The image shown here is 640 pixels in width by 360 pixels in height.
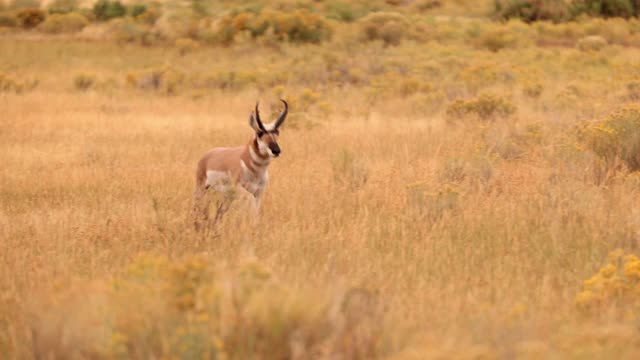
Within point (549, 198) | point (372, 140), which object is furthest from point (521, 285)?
point (372, 140)

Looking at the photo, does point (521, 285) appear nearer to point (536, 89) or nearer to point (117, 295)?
point (117, 295)

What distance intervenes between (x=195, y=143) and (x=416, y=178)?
5.05 m

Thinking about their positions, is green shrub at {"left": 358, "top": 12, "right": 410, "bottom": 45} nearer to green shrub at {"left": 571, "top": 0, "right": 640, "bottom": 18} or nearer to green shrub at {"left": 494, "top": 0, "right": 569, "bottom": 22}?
green shrub at {"left": 494, "top": 0, "right": 569, "bottom": 22}

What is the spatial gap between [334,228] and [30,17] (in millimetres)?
40984

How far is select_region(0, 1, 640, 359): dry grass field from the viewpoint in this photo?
13.9 ft

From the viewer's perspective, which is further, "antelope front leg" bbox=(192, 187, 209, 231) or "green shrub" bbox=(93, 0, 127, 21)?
"green shrub" bbox=(93, 0, 127, 21)

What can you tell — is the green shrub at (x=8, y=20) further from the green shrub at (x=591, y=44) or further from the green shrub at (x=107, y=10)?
the green shrub at (x=591, y=44)

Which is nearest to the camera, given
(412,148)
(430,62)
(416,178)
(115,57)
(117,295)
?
(117,295)

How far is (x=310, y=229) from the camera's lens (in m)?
7.35

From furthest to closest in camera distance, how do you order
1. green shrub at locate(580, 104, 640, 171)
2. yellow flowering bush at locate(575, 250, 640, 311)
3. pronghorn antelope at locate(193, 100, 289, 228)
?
green shrub at locate(580, 104, 640, 171)
pronghorn antelope at locate(193, 100, 289, 228)
yellow flowering bush at locate(575, 250, 640, 311)

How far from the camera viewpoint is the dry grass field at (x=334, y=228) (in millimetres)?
4230

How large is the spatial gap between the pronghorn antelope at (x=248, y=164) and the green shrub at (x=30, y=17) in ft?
124

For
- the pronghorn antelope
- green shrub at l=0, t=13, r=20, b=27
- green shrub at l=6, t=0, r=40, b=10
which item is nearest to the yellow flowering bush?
the pronghorn antelope

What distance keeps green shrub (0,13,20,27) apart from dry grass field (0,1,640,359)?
2442cm
